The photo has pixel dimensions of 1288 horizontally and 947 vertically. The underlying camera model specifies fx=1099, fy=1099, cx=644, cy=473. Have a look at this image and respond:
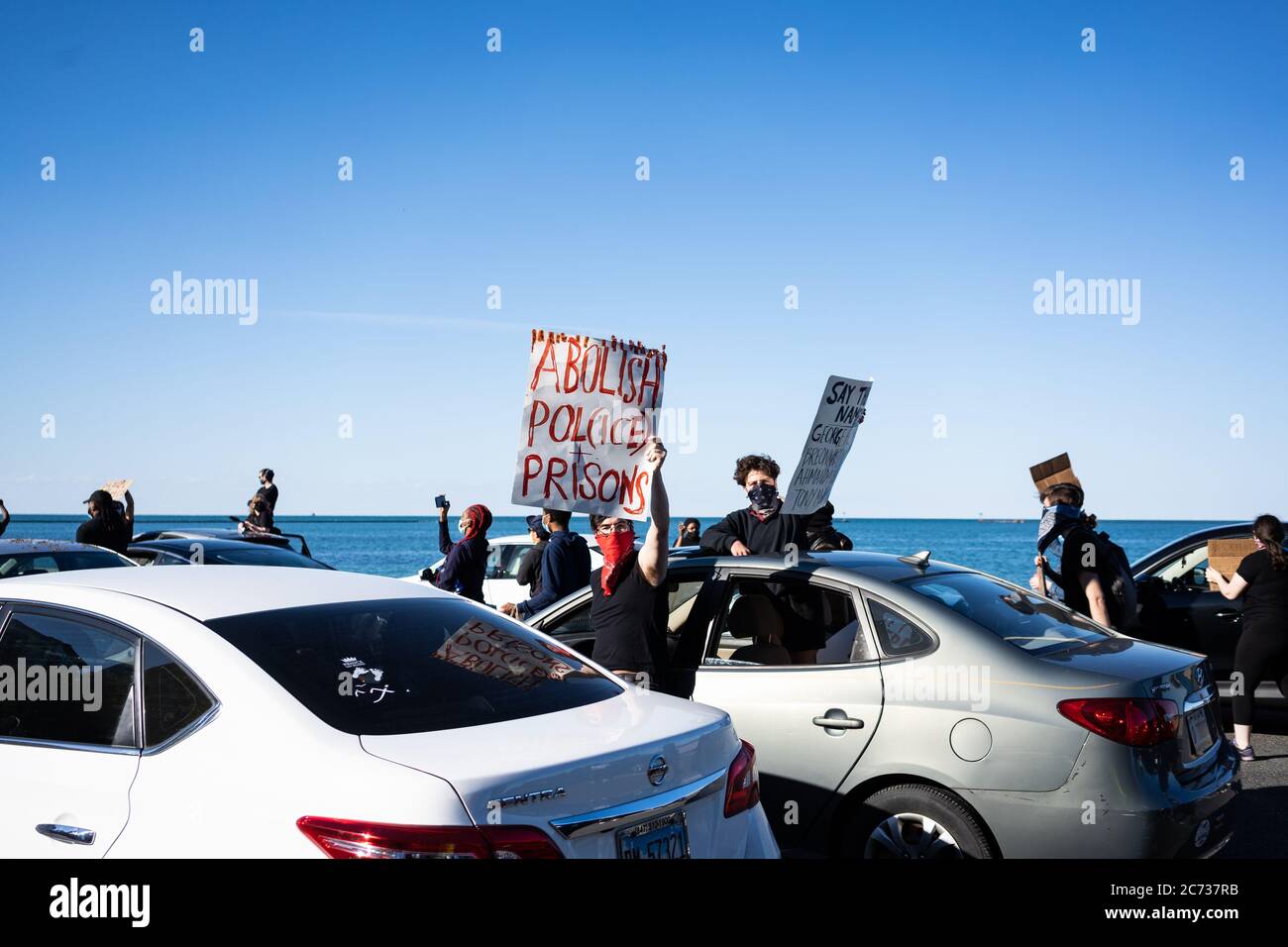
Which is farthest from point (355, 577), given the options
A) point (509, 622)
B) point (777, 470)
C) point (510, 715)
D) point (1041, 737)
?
point (777, 470)

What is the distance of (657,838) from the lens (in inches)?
121

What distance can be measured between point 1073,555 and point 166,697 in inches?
255

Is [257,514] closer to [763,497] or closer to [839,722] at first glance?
[763,497]

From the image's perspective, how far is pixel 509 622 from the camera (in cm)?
415

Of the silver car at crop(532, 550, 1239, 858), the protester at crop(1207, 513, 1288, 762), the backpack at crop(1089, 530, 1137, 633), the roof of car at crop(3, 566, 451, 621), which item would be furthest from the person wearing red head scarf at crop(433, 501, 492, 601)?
the protester at crop(1207, 513, 1288, 762)

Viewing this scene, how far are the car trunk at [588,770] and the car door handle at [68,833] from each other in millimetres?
834

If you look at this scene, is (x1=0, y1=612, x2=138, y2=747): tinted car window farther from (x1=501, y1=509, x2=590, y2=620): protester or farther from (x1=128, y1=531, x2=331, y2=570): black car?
(x1=128, y1=531, x2=331, y2=570): black car

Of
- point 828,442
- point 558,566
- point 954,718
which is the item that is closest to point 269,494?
point 558,566

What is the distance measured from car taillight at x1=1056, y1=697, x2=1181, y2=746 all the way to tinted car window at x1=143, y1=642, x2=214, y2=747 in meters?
3.17
